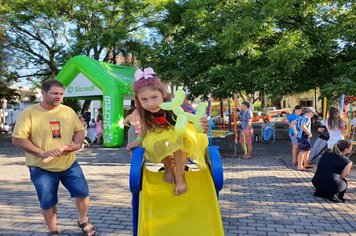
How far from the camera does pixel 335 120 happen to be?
23.9 feet

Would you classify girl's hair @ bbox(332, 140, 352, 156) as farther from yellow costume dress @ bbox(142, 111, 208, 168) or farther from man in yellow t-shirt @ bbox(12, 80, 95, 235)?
man in yellow t-shirt @ bbox(12, 80, 95, 235)

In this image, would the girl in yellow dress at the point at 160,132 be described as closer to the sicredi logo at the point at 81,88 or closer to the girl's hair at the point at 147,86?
the girl's hair at the point at 147,86

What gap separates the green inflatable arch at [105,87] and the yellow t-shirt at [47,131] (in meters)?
9.52

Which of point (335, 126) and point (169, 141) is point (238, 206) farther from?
point (335, 126)

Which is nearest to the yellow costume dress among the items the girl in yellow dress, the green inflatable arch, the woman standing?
the girl in yellow dress

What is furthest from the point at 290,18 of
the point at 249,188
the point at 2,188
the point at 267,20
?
the point at 2,188

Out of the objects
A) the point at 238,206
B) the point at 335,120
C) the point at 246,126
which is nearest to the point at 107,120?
the point at 246,126

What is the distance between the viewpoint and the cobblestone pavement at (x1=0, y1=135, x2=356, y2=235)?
4.51 metres

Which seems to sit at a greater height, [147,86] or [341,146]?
[147,86]

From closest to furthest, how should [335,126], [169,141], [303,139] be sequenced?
1. [169,141]
2. [335,126]
3. [303,139]

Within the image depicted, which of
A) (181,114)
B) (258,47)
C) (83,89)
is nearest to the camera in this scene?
(181,114)

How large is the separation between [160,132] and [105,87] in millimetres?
10282

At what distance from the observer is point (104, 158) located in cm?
1091

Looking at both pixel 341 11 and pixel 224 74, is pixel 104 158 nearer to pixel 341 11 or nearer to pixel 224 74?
pixel 224 74
